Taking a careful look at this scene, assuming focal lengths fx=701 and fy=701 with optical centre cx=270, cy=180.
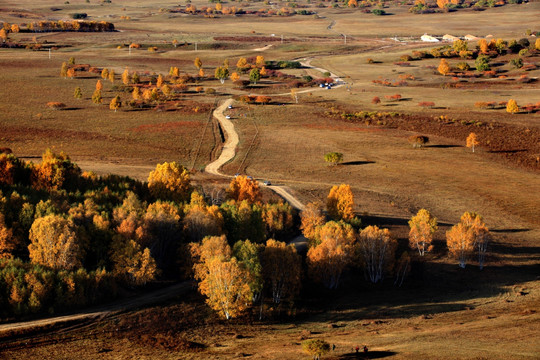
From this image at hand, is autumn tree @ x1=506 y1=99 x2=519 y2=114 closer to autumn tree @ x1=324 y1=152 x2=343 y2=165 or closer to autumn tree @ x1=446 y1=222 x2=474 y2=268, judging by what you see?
autumn tree @ x1=324 y1=152 x2=343 y2=165

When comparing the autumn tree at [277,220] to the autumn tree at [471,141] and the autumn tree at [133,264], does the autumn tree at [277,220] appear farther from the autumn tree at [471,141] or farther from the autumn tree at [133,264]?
the autumn tree at [471,141]

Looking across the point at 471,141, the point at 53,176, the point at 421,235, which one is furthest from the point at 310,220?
the point at 471,141

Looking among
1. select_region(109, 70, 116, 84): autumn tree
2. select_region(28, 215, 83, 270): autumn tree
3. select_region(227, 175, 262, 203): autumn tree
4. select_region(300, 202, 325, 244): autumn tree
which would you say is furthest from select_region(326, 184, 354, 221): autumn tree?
select_region(109, 70, 116, 84): autumn tree

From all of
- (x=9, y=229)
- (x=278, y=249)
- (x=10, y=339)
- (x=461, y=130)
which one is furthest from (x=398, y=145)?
(x=10, y=339)

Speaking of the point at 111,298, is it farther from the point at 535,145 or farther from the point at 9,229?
the point at 535,145

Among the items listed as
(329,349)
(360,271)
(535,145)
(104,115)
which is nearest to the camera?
(329,349)

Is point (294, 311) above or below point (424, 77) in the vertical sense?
below

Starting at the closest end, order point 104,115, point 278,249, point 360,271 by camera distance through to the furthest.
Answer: point 278,249 < point 360,271 < point 104,115
